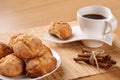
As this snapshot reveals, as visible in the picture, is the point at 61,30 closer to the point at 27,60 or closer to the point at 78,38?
the point at 78,38

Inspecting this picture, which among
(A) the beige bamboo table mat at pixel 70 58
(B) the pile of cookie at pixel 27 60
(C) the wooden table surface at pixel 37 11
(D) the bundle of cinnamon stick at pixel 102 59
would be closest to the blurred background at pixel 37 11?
(C) the wooden table surface at pixel 37 11

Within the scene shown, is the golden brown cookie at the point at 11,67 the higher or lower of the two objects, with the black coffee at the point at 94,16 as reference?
lower

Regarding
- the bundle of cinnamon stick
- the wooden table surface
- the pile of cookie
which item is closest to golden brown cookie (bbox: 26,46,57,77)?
the pile of cookie

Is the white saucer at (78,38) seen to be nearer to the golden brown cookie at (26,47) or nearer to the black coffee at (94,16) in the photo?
the black coffee at (94,16)

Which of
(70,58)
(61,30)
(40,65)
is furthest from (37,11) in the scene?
(40,65)

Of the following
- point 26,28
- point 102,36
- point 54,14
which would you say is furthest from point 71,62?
point 54,14

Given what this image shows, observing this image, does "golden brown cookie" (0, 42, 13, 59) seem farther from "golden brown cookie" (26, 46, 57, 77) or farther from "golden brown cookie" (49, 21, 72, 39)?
"golden brown cookie" (49, 21, 72, 39)
